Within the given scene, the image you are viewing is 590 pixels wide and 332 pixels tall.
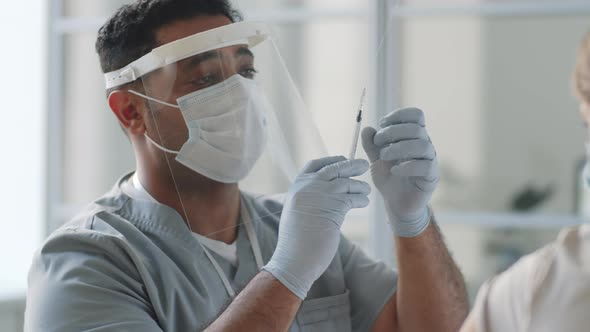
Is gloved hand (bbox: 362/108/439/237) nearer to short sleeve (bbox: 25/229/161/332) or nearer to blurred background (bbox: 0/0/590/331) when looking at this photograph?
short sleeve (bbox: 25/229/161/332)

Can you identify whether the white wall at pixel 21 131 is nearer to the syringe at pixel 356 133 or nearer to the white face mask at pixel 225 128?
the white face mask at pixel 225 128

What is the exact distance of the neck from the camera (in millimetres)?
1553

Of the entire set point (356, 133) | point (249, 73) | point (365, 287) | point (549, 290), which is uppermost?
point (249, 73)

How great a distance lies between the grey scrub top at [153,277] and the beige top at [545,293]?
0.59 meters

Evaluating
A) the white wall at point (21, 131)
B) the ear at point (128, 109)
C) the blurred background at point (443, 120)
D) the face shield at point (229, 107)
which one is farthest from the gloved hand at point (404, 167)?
the white wall at point (21, 131)

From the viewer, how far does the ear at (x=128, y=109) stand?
1.60 meters

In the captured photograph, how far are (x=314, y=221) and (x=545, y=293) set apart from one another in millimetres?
505

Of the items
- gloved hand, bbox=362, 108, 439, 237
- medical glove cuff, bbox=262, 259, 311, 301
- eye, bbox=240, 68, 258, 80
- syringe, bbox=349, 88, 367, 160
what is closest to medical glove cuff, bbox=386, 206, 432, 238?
gloved hand, bbox=362, 108, 439, 237

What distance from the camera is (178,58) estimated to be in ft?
4.91

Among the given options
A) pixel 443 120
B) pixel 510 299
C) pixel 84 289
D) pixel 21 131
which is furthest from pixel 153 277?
pixel 21 131

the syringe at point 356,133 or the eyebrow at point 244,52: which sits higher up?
the eyebrow at point 244,52

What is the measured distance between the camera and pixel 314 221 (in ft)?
4.57

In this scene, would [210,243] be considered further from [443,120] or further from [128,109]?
[443,120]

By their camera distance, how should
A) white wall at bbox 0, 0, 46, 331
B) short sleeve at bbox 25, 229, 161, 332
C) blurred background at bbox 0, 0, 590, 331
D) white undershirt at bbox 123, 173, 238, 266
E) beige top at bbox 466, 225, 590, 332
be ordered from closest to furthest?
A: beige top at bbox 466, 225, 590, 332, short sleeve at bbox 25, 229, 161, 332, white undershirt at bbox 123, 173, 238, 266, blurred background at bbox 0, 0, 590, 331, white wall at bbox 0, 0, 46, 331
